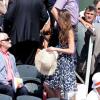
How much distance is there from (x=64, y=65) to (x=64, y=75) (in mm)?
134

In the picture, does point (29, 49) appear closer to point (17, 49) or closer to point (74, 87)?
point (17, 49)

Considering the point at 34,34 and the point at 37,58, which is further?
the point at 34,34

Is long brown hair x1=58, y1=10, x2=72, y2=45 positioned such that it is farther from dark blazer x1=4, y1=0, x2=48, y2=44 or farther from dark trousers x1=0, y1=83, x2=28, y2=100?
dark blazer x1=4, y1=0, x2=48, y2=44

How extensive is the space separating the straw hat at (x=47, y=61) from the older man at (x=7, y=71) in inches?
17.8

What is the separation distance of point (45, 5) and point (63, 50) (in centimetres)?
162

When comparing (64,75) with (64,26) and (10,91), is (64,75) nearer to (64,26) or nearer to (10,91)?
(64,26)

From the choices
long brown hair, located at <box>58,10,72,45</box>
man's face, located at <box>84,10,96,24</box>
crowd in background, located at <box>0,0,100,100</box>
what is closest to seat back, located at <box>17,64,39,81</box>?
crowd in background, located at <box>0,0,100,100</box>

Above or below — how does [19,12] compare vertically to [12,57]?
above

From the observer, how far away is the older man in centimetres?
707

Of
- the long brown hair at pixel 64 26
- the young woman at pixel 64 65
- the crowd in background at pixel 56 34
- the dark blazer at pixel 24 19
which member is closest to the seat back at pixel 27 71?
the crowd in background at pixel 56 34

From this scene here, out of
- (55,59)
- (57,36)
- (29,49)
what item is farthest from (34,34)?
(55,59)

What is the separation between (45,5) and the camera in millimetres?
8266

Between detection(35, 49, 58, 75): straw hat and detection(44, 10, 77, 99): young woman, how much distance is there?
74mm

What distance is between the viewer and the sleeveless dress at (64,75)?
22.7ft
